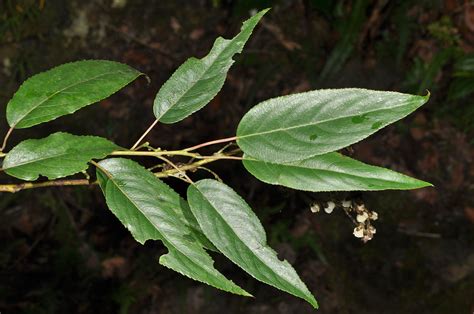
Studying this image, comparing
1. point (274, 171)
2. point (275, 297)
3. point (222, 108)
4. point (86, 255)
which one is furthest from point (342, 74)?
point (274, 171)

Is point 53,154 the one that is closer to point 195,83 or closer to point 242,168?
point 195,83

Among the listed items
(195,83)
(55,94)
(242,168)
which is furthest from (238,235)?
(242,168)

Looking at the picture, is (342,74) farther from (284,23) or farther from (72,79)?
(72,79)

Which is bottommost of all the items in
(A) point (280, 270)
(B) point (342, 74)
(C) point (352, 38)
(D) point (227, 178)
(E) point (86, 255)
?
(E) point (86, 255)

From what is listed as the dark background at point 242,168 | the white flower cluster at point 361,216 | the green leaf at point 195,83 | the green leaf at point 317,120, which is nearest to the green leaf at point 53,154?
the green leaf at point 195,83

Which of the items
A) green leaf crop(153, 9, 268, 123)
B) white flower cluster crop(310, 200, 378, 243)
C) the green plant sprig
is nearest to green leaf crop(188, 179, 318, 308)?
the green plant sprig

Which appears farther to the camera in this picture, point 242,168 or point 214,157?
point 242,168
